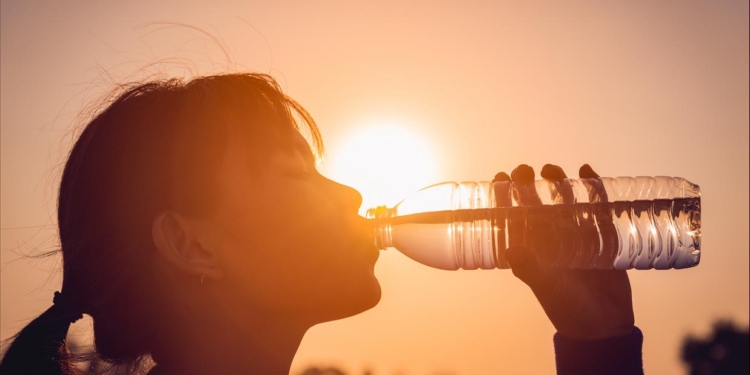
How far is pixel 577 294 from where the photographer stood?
2.27 metres

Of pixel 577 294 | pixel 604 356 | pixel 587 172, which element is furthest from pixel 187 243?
pixel 587 172

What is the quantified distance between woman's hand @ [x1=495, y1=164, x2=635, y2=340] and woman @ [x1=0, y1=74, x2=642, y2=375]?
0.03 m

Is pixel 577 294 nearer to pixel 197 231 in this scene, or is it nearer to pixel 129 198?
pixel 197 231

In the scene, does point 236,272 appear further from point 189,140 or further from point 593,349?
point 593,349

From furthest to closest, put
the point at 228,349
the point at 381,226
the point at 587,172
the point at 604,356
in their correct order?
the point at 587,172 → the point at 381,226 → the point at 604,356 → the point at 228,349

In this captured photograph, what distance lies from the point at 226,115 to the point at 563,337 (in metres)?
1.48

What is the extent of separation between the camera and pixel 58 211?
2188mm

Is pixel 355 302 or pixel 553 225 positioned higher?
pixel 553 225

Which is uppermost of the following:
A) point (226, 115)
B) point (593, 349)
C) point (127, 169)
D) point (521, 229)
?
point (226, 115)

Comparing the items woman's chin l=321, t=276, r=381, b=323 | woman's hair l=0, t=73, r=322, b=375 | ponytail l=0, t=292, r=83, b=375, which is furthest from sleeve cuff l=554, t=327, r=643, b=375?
ponytail l=0, t=292, r=83, b=375

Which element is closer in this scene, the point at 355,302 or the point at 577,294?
the point at 355,302

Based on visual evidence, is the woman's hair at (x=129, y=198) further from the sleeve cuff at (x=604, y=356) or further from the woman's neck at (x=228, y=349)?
the sleeve cuff at (x=604, y=356)

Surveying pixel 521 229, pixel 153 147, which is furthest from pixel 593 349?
pixel 153 147

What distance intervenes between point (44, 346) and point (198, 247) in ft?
2.12
